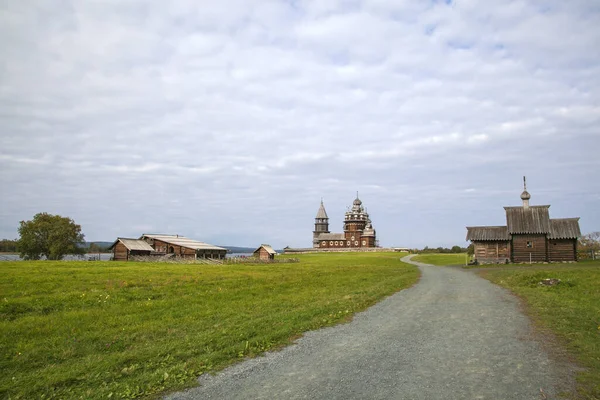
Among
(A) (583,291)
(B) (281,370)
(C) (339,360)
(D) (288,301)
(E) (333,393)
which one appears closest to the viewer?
(E) (333,393)

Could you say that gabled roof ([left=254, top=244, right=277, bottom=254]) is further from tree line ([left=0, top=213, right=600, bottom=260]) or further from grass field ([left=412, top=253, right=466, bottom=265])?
tree line ([left=0, top=213, right=600, bottom=260])

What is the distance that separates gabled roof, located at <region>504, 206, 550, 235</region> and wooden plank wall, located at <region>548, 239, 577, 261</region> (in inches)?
90.3

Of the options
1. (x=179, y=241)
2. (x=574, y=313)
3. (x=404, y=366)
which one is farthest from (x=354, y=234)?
(x=404, y=366)

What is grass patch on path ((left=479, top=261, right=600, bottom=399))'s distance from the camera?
8.98 m

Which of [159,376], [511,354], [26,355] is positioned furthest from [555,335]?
[26,355]

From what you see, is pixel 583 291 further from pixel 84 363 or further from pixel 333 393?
pixel 84 363

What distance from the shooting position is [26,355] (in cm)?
1088

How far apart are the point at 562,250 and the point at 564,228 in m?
3.02

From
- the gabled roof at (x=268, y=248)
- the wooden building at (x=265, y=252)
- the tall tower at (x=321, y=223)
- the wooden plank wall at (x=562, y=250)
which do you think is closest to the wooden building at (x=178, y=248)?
the wooden building at (x=265, y=252)

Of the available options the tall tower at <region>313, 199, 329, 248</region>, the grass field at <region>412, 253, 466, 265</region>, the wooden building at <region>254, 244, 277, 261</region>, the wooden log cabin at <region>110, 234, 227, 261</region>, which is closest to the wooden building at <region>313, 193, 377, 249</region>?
the tall tower at <region>313, 199, 329, 248</region>

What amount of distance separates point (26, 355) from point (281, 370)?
7170mm

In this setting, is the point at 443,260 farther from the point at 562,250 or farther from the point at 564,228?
the point at 564,228

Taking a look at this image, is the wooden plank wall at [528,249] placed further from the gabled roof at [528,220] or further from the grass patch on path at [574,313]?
the grass patch on path at [574,313]

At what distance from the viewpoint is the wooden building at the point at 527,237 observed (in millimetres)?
54469
